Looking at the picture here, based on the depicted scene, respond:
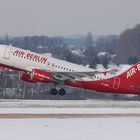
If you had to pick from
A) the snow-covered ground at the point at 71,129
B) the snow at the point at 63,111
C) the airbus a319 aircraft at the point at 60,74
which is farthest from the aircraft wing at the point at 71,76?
the snow-covered ground at the point at 71,129

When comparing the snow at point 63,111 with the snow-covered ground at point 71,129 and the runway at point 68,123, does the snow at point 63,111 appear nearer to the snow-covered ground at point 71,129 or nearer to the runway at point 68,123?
the runway at point 68,123

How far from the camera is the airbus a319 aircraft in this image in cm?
6106

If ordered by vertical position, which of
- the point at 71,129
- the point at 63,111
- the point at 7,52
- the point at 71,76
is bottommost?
the point at 71,129

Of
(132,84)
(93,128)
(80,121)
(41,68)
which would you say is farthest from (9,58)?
(93,128)

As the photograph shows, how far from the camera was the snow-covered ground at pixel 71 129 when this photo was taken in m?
32.9

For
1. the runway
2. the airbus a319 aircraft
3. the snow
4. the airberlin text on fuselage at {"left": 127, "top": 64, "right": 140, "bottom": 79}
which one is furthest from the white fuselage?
the snow

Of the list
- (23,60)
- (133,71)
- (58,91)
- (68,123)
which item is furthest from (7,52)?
(68,123)

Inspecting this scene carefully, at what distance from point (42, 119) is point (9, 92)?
44.9 m

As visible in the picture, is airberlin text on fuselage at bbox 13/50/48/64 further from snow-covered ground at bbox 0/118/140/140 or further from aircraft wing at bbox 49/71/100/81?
snow-covered ground at bbox 0/118/140/140

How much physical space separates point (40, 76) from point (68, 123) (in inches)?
883

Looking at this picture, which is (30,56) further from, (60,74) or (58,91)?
(58,91)

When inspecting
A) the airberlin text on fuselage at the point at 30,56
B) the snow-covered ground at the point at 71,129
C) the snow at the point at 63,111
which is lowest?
the snow-covered ground at the point at 71,129

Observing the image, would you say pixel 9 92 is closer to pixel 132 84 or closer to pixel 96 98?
pixel 96 98

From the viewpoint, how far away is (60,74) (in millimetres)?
63469
